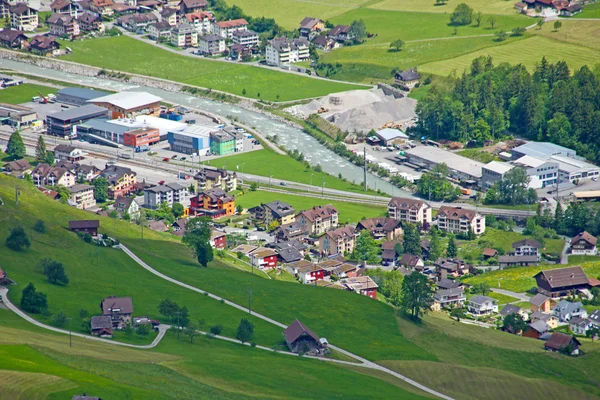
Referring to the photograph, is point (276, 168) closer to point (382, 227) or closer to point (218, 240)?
point (382, 227)

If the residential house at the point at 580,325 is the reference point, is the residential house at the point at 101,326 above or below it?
above

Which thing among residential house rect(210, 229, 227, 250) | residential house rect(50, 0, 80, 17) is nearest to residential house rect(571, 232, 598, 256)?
residential house rect(210, 229, 227, 250)

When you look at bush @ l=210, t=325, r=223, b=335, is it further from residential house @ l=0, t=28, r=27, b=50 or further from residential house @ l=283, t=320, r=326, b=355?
residential house @ l=0, t=28, r=27, b=50

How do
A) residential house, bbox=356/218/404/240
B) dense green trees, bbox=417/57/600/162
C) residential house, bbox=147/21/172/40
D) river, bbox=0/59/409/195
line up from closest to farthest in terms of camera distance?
residential house, bbox=356/218/404/240 → river, bbox=0/59/409/195 → dense green trees, bbox=417/57/600/162 → residential house, bbox=147/21/172/40

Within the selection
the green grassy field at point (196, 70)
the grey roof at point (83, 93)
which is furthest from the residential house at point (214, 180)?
the grey roof at point (83, 93)

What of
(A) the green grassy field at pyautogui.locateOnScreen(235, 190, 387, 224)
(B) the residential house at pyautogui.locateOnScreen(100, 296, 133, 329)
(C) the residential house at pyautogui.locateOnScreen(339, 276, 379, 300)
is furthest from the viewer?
(A) the green grassy field at pyautogui.locateOnScreen(235, 190, 387, 224)

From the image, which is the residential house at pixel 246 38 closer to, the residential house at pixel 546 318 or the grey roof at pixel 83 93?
the grey roof at pixel 83 93

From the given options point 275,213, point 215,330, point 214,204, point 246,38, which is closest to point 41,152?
point 214,204
